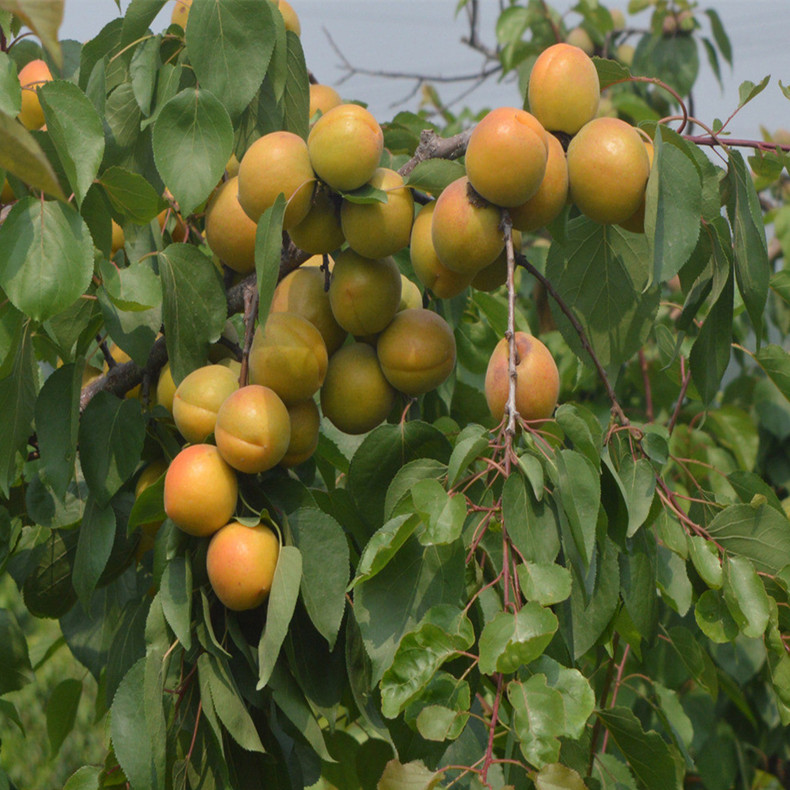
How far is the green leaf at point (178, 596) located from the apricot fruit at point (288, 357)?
0.15 metres

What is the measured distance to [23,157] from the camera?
36cm

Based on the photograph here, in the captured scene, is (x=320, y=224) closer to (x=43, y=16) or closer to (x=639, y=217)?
(x=639, y=217)

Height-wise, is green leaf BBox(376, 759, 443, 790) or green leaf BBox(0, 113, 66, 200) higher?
green leaf BBox(0, 113, 66, 200)

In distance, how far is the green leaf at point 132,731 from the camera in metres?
0.66

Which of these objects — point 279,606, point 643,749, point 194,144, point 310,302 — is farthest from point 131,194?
point 643,749

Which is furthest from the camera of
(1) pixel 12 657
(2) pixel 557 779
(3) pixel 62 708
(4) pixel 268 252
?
(3) pixel 62 708

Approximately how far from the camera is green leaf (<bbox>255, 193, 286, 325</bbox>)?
634mm

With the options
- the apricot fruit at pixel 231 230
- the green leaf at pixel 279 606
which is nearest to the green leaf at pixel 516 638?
the green leaf at pixel 279 606

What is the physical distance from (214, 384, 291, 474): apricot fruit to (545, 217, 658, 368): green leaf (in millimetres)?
290

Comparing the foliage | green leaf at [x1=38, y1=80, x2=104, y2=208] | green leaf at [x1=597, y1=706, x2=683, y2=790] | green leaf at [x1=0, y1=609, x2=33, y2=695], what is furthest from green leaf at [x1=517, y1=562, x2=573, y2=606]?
green leaf at [x1=0, y1=609, x2=33, y2=695]

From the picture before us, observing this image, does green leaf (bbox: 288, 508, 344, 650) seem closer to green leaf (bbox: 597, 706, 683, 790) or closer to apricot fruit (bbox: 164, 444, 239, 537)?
apricot fruit (bbox: 164, 444, 239, 537)

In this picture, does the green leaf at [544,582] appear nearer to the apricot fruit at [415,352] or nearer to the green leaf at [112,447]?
the apricot fruit at [415,352]

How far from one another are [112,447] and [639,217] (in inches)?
19.2

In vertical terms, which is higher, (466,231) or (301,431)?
(466,231)
